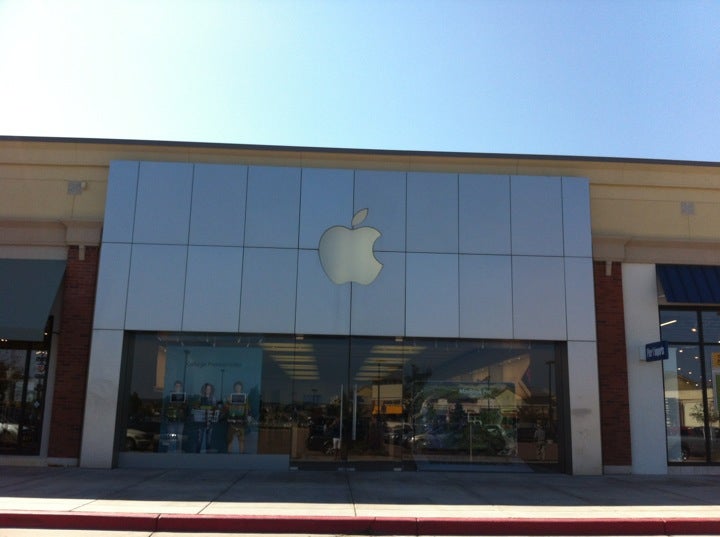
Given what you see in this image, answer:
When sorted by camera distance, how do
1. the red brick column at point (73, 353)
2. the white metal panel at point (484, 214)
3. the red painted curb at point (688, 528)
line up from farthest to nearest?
the white metal panel at point (484, 214) → the red brick column at point (73, 353) → the red painted curb at point (688, 528)

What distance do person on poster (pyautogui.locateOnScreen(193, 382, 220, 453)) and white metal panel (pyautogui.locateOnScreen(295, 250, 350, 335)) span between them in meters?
2.46

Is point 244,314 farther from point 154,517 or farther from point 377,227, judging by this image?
point 154,517

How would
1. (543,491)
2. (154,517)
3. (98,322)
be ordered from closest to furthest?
(154,517) < (543,491) < (98,322)

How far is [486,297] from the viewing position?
15867 mm

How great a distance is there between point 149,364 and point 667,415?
39.0ft

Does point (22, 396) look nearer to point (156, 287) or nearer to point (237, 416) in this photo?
point (156, 287)

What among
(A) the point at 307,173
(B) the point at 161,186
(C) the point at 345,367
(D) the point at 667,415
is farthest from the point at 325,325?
(D) the point at 667,415

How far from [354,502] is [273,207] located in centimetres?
737

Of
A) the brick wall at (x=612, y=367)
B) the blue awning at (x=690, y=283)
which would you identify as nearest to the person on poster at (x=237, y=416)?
the brick wall at (x=612, y=367)

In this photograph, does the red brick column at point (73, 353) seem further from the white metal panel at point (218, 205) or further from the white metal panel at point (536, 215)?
the white metal panel at point (536, 215)

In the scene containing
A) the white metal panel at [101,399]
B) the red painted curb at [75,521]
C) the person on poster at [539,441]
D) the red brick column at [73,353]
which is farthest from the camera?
the person on poster at [539,441]

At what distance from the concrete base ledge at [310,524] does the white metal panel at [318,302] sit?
6.19 m

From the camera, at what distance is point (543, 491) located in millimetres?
12734

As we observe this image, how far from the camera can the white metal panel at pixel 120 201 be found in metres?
15.7
